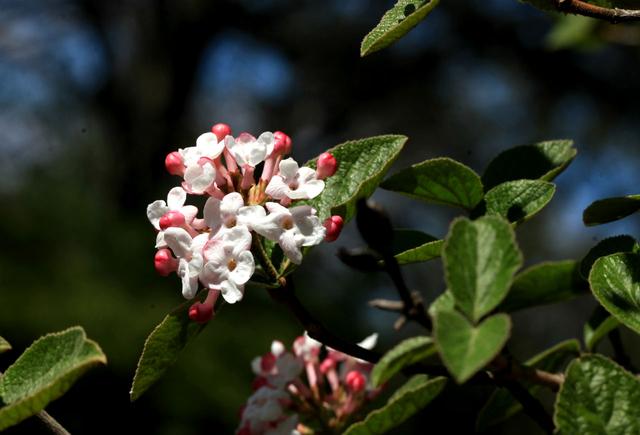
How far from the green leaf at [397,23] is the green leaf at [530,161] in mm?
183

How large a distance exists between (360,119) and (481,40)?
101cm

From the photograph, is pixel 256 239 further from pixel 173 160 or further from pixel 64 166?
pixel 64 166

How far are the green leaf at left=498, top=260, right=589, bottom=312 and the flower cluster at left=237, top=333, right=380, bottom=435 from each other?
0.21m

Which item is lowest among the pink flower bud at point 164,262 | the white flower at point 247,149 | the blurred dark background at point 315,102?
the blurred dark background at point 315,102

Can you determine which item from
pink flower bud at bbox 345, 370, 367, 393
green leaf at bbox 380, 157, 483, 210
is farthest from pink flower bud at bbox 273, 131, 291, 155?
pink flower bud at bbox 345, 370, 367, 393

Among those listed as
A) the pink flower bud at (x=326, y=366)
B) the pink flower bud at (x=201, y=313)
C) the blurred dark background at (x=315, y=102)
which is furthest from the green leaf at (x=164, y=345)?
the blurred dark background at (x=315, y=102)

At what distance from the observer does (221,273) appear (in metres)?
0.65

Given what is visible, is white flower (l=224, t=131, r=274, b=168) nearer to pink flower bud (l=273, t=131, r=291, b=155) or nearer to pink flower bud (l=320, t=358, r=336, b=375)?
pink flower bud (l=273, t=131, r=291, b=155)

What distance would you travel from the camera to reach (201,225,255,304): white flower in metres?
0.64

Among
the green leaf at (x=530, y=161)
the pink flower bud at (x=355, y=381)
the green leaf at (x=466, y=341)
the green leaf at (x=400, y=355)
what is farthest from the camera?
the pink flower bud at (x=355, y=381)

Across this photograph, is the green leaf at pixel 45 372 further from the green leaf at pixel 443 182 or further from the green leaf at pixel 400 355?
the green leaf at pixel 443 182

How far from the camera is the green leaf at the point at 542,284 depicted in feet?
2.57

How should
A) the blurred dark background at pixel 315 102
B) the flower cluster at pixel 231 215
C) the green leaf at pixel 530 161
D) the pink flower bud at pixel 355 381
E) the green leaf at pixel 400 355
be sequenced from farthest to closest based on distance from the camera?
the blurred dark background at pixel 315 102 < the pink flower bud at pixel 355 381 < the green leaf at pixel 530 161 < the flower cluster at pixel 231 215 < the green leaf at pixel 400 355

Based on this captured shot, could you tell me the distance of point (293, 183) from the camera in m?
0.71
